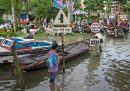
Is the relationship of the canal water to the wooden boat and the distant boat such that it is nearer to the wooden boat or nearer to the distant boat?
the wooden boat

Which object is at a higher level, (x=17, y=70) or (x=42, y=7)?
(x=42, y=7)

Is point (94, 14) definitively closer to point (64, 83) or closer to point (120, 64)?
point (120, 64)

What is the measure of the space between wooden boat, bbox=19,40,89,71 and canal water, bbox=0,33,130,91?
28 cm

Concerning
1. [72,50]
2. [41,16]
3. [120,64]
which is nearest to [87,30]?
[41,16]

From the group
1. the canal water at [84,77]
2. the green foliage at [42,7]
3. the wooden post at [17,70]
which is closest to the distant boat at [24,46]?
the canal water at [84,77]

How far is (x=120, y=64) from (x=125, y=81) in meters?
3.78

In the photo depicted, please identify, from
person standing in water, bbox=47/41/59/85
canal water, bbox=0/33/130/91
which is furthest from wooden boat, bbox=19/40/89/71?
person standing in water, bbox=47/41/59/85

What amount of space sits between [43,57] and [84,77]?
3.03 metres

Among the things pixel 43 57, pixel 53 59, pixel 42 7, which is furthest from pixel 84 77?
pixel 42 7

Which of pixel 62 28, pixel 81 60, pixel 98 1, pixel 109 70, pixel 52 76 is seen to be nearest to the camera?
pixel 52 76

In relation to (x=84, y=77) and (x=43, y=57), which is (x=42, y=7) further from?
(x=84, y=77)

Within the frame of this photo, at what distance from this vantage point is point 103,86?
38.5 ft

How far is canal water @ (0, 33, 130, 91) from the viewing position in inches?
456

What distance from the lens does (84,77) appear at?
13234 mm
